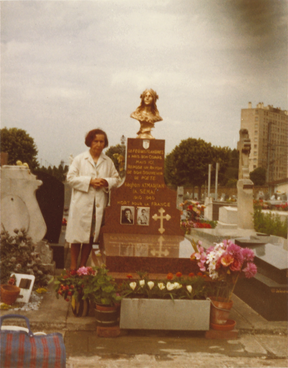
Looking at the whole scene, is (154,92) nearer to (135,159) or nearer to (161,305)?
(135,159)

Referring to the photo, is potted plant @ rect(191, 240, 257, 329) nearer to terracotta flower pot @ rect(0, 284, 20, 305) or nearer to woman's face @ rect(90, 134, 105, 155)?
terracotta flower pot @ rect(0, 284, 20, 305)

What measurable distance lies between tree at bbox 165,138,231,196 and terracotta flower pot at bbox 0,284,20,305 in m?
40.6

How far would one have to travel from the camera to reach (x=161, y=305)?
4.67 m

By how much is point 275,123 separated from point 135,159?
60.7ft

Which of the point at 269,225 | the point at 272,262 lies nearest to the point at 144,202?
the point at 272,262

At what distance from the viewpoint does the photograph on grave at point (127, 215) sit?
715 cm

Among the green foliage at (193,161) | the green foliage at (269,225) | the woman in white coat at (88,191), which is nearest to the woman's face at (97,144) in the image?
the woman in white coat at (88,191)

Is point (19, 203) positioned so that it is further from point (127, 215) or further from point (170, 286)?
point (170, 286)

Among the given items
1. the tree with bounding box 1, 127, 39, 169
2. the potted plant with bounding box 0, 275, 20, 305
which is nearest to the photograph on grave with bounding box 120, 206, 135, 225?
the potted plant with bounding box 0, 275, 20, 305

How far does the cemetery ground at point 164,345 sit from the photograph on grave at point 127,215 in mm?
1977

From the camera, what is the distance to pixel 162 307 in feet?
15.3

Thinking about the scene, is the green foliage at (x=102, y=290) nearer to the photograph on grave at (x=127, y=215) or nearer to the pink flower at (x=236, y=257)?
the pink flower at (x=236, y=257)

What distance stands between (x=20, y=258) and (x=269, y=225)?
746cm

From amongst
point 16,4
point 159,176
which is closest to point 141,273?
point 159,176
